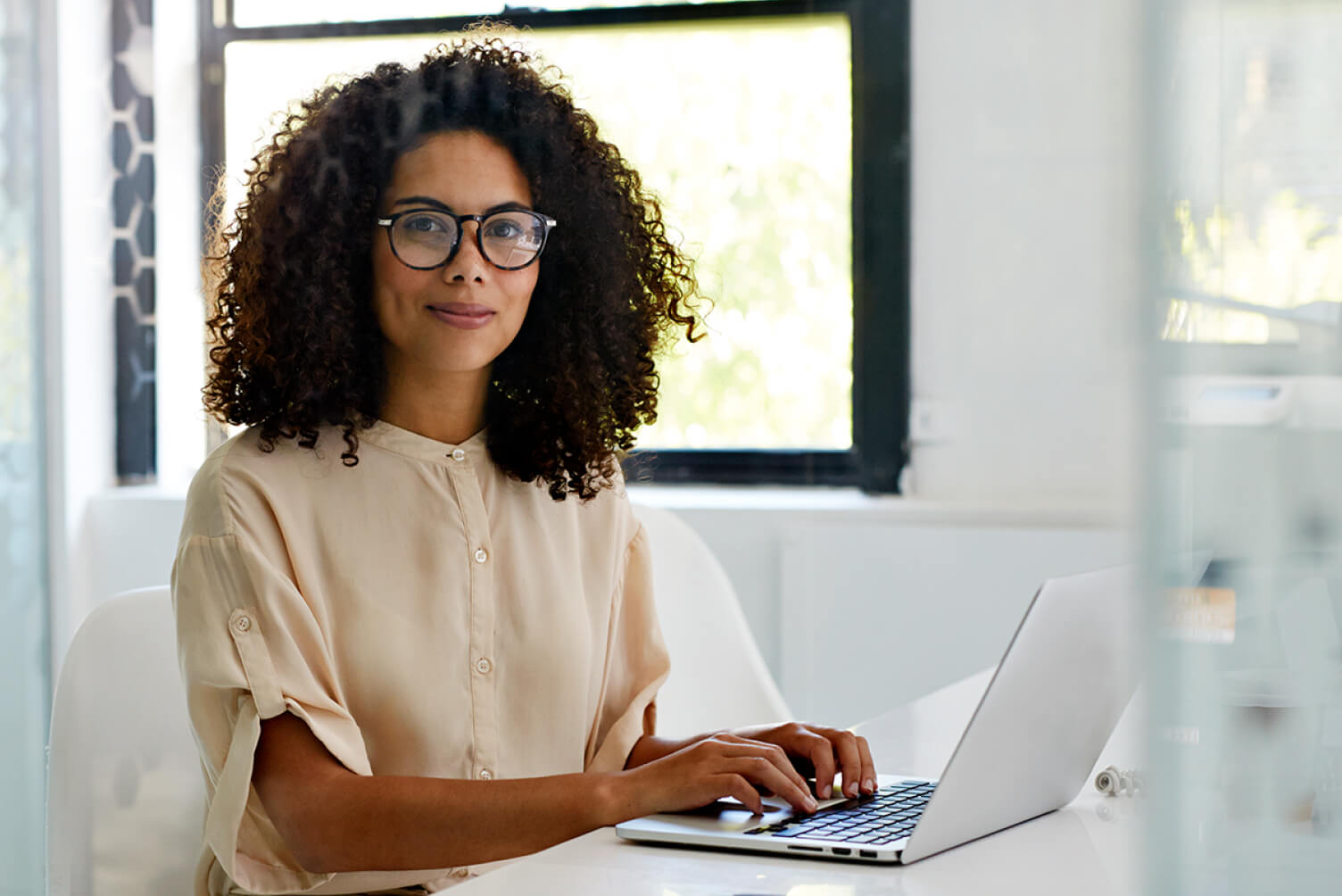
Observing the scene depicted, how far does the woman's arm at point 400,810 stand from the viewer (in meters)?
0.97

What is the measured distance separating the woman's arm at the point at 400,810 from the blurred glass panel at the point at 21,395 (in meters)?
1.54

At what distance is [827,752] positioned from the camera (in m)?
1.01

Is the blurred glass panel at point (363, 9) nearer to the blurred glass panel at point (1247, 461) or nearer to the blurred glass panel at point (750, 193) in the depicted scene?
the blurred glass panel at point (750, 193)

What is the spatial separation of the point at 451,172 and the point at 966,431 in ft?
4.66

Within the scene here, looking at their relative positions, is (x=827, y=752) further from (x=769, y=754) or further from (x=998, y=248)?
(x=998, y=248)

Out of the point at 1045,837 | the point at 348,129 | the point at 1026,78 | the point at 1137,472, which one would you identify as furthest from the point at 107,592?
the point at 1137,472

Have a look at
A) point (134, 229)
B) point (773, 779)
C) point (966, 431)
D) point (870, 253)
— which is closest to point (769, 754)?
point (773, 779)

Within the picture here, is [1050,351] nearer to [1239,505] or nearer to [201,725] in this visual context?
[201,725]

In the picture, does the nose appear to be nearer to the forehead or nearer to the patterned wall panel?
the forehead

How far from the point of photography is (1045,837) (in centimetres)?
89

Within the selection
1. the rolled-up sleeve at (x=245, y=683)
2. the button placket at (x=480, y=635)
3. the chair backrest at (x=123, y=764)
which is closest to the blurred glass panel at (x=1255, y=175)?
the rolled-up sleeve at (x=245, y=683)

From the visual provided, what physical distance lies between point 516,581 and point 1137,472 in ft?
3.23

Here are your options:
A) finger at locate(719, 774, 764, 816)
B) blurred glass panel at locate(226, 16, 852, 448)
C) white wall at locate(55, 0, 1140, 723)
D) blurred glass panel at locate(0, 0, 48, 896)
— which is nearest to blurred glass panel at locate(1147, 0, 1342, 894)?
finger at locate(719, 774, 764, 816)

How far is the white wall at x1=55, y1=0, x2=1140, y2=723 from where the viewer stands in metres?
2.28
